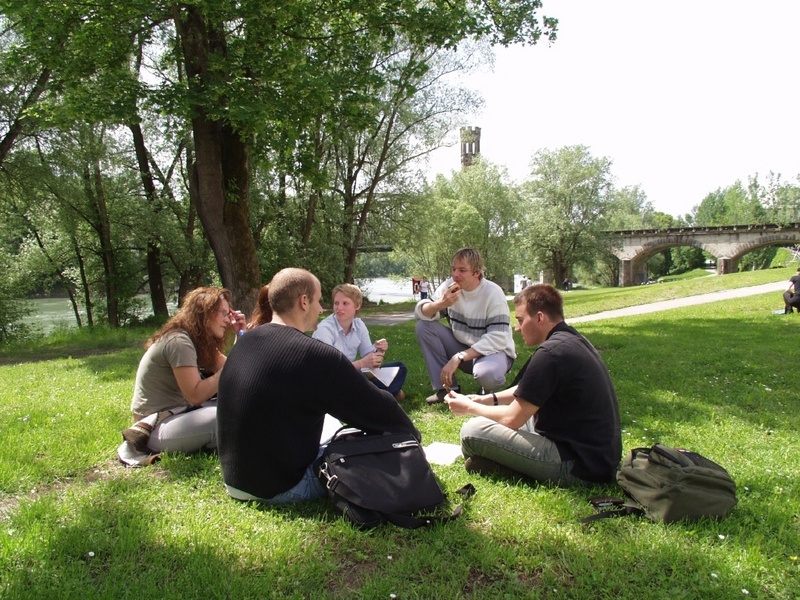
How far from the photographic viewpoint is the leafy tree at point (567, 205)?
4906 centimetres

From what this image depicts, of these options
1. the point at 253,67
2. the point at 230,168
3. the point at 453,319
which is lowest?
the point at 453,319

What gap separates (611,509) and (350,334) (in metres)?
3.17

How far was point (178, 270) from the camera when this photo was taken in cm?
2077

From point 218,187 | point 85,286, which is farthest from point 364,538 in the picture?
point 85,286

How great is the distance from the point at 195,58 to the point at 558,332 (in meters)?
9.15

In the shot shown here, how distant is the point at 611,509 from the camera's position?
10.7ft

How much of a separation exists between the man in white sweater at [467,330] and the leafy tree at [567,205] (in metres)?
44.4

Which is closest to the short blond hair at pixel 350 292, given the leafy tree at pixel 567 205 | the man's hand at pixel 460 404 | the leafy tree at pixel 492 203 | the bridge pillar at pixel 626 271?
the man's hand at pixel 460 404

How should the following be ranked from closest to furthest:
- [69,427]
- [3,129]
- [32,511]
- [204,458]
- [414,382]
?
1. [32,511]
2. [204,458]
3. [69,427]
4. [414,382]
5. [3,129]

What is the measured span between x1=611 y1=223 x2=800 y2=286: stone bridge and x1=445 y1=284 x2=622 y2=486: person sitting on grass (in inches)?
2144

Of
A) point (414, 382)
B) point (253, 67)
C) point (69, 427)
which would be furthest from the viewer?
point (253, 67)

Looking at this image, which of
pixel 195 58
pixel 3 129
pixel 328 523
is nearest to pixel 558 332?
pixel 328 523

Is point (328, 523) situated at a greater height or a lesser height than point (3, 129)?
lesser

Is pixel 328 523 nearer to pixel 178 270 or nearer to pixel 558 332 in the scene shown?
pixel 558 332
